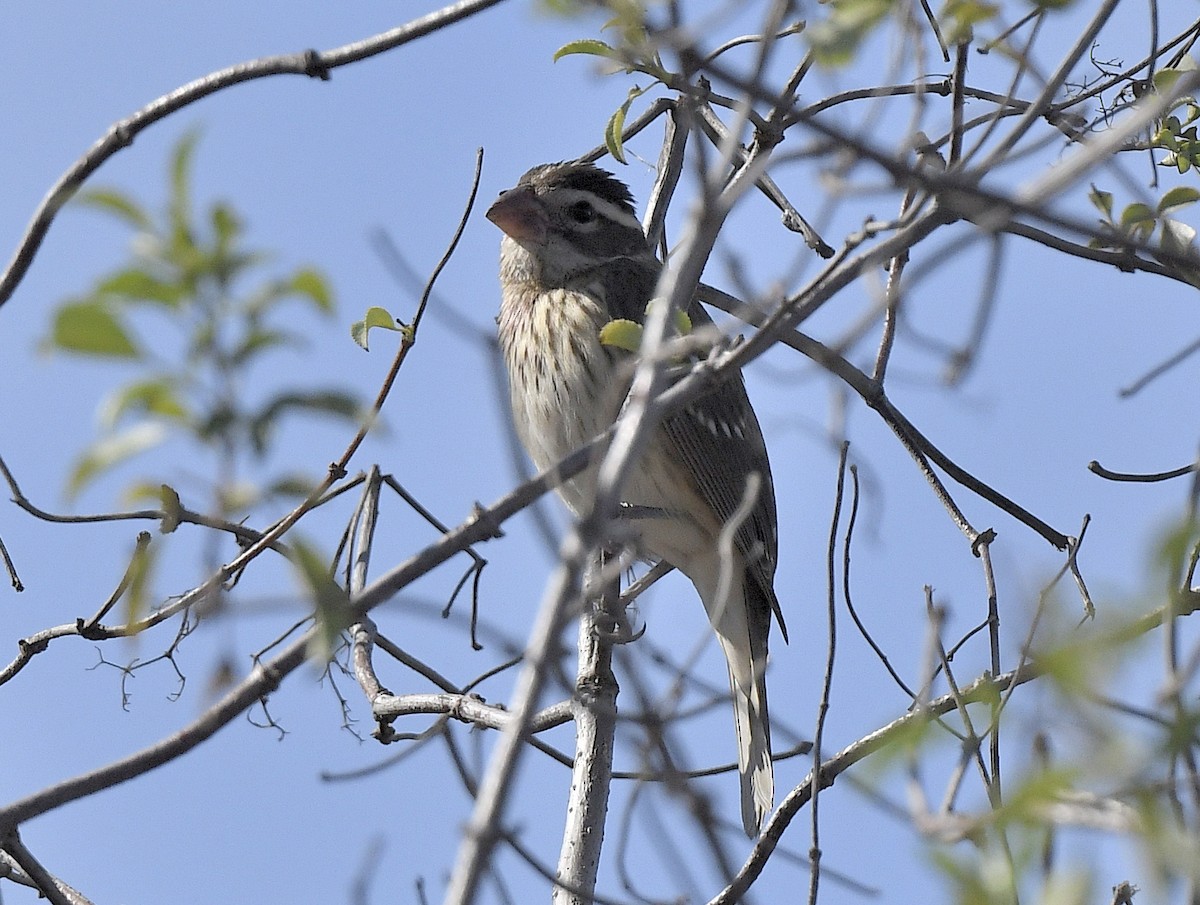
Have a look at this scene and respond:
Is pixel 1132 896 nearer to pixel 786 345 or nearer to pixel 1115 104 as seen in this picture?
pixel 786 345

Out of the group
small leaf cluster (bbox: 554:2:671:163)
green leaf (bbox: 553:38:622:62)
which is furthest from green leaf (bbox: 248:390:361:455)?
green leaf (bbox: 553:38:622:62)

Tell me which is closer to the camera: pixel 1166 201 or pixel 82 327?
pixel 82 327

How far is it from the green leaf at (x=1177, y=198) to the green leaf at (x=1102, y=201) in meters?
0.16

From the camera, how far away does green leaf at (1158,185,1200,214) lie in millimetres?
2719

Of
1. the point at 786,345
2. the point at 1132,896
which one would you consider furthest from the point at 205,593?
the point at 786,345

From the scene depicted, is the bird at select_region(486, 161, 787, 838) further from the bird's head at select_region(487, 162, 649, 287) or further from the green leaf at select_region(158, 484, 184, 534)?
the green leaf at select_region(158, 484, 184, 534)

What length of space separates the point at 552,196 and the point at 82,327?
3938 mm

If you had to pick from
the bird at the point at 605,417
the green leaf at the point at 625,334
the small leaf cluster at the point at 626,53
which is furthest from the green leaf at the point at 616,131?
the bird at the point at 605,417

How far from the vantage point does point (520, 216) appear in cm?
524

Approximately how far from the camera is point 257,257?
1.52 metres

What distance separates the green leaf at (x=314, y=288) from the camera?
154 cm

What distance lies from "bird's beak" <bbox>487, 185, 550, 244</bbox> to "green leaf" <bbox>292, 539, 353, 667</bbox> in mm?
3718

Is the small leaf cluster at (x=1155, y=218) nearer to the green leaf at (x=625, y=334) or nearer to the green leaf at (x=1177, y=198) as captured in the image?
the green leaf at (x=1177, y=198)

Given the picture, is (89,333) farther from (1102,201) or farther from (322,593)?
→ (1102,201)
